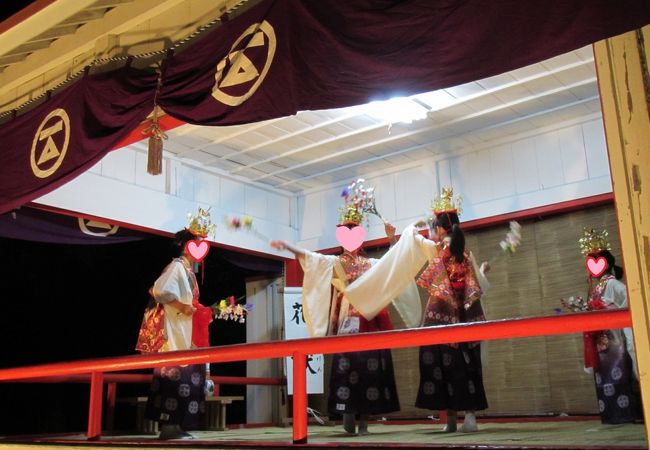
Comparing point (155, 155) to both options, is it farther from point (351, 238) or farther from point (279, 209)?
point (279, 209)

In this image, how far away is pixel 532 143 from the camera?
7.45 meters

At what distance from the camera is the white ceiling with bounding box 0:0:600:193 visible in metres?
6.55

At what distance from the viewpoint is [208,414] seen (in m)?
7.11

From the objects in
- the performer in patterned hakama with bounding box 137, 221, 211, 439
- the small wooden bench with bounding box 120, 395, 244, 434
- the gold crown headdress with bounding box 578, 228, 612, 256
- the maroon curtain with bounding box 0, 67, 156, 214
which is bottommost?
the small wooden bench with bounding box 120, 395, 244, 434

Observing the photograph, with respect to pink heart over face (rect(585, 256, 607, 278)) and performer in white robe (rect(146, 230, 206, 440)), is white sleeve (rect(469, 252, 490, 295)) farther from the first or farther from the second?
performer in white robe (rect(146, 230, 206, 440))

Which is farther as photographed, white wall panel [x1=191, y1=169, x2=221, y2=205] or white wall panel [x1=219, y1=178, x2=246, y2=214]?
white wall panel [x1=219, y1=178, x2=246, y2=214]

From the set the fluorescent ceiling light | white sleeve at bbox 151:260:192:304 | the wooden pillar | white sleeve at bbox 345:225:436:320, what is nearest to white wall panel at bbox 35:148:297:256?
white sleeve at bbox 151:260:192:304

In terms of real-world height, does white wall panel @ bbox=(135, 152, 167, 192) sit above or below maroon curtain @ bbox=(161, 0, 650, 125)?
above

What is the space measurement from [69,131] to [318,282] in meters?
2.21

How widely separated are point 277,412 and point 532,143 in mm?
4522

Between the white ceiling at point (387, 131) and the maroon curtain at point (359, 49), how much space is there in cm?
235

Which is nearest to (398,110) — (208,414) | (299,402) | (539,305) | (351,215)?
(351,215)

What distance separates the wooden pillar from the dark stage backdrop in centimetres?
609

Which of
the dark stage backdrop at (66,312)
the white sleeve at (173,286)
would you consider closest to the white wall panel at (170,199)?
the dark stage backdrop at (66,312)
